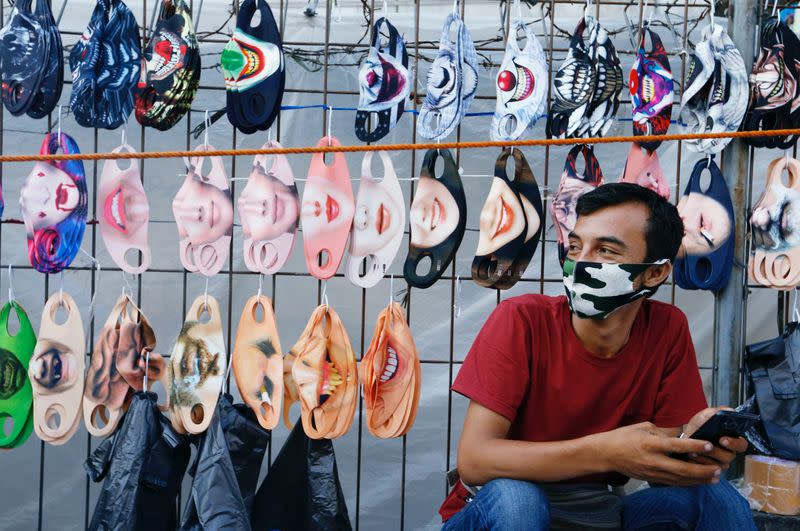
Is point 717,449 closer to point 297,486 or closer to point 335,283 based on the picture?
point 297,486

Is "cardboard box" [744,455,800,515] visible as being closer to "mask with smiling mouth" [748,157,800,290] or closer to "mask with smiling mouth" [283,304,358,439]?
"mask with smiling mouth" [748,157,800,290]

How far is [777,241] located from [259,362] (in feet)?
3.33

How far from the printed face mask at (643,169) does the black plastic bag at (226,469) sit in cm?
86

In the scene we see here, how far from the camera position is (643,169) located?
188 centimetres

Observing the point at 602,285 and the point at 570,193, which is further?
the point at 570,193

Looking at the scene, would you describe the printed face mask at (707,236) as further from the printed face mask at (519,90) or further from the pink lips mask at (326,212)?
the pink lips mask at (326,212)

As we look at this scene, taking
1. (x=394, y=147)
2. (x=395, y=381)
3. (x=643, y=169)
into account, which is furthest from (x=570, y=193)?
(x=395, y=381)

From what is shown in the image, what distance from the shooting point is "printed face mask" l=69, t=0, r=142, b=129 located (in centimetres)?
179

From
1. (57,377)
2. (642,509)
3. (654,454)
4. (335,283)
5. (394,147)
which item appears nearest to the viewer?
(654,454)

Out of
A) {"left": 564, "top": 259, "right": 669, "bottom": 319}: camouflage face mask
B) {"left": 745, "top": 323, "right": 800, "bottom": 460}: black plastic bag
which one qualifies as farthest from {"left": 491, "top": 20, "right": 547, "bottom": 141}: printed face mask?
{"left": 745, "top": 323, "right": 800, "bottom": 460}: black plastic bag

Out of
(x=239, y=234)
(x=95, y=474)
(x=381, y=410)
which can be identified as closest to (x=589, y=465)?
(x=381, y=410)

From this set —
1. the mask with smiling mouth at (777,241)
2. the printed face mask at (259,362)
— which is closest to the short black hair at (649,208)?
the mask with smiling mouth at (777,241)

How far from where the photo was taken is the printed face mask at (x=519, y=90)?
73.0 inches

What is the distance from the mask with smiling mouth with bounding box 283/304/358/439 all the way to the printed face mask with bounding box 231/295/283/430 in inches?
1.5
